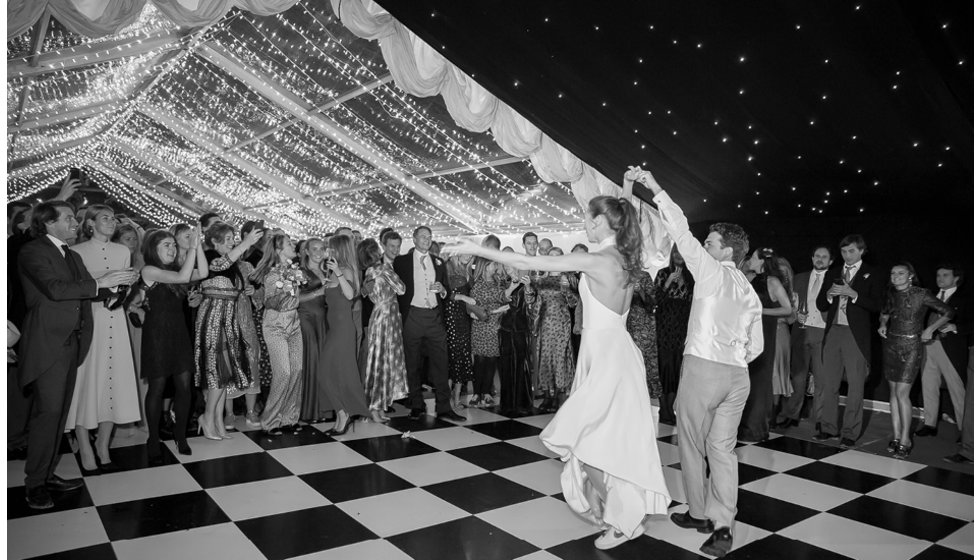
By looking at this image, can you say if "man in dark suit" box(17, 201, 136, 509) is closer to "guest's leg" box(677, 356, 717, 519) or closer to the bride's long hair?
the bride's long hair

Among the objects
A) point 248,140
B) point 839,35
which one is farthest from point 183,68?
point 839,35

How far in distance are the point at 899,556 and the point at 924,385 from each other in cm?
247

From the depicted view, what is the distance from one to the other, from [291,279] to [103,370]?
3.98 ft

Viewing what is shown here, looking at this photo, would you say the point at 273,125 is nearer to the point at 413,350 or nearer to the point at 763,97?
the point at 413,350

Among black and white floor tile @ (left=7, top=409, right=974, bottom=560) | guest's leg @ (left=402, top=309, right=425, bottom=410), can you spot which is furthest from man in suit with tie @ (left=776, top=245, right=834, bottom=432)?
guest's leg @ (left=402, top=309, right=425, bottom=410)

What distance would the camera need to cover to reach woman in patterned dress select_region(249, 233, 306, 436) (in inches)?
158

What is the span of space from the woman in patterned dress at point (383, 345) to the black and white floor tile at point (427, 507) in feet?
1.44

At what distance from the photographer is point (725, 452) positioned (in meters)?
2.43

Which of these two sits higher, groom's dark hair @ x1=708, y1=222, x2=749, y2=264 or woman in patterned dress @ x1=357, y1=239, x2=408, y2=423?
groom's dark hair @ x1=708, y1=222, x2=749, y2=264

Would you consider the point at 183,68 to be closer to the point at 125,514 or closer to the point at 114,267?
the point at 114,267

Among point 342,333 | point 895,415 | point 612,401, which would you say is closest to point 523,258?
point 612,401

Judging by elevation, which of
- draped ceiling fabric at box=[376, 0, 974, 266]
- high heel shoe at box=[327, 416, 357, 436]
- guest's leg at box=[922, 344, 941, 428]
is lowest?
high heel shoe at box=[327, 416, 357, 436]

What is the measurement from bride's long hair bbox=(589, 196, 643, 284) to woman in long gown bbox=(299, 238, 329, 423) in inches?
94.9

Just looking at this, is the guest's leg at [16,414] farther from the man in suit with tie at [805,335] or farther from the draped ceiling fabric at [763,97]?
the man in suit with tie at [805,335]
